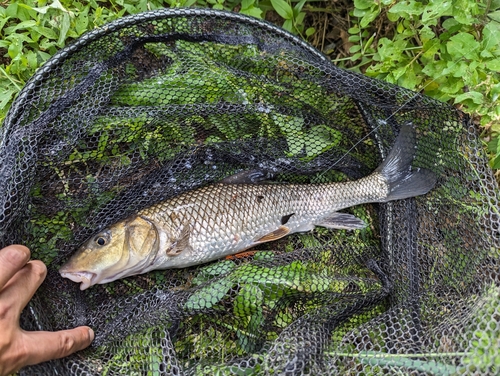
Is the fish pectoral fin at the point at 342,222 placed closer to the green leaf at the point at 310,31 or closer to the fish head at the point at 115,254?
the fish head at the point at 115,254

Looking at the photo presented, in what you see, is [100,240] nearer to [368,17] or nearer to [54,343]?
[54,343]

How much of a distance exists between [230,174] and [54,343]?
3.91 feet

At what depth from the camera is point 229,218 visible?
2328mm

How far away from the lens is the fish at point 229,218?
218 centimetres

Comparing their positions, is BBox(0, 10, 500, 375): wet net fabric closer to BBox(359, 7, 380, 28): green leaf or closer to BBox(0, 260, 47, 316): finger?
BBox(0, 260, 47, 316): finger

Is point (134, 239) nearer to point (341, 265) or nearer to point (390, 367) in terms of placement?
point (341, 265)

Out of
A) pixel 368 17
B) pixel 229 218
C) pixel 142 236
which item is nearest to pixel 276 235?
pixel 229 218

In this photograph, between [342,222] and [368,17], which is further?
[368,17]

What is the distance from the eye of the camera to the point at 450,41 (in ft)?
8.06

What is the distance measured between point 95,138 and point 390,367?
5.63 ft

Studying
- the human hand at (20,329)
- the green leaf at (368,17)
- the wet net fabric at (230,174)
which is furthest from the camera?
the green leaf at (368,17)

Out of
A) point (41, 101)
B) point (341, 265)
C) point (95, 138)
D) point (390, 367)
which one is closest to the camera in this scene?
point (390, 367)

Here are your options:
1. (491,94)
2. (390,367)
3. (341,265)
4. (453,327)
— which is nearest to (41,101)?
(341,265)

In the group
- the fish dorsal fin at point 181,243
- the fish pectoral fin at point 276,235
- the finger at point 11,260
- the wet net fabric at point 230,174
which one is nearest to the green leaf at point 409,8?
the wet net fabric at point 230,174
